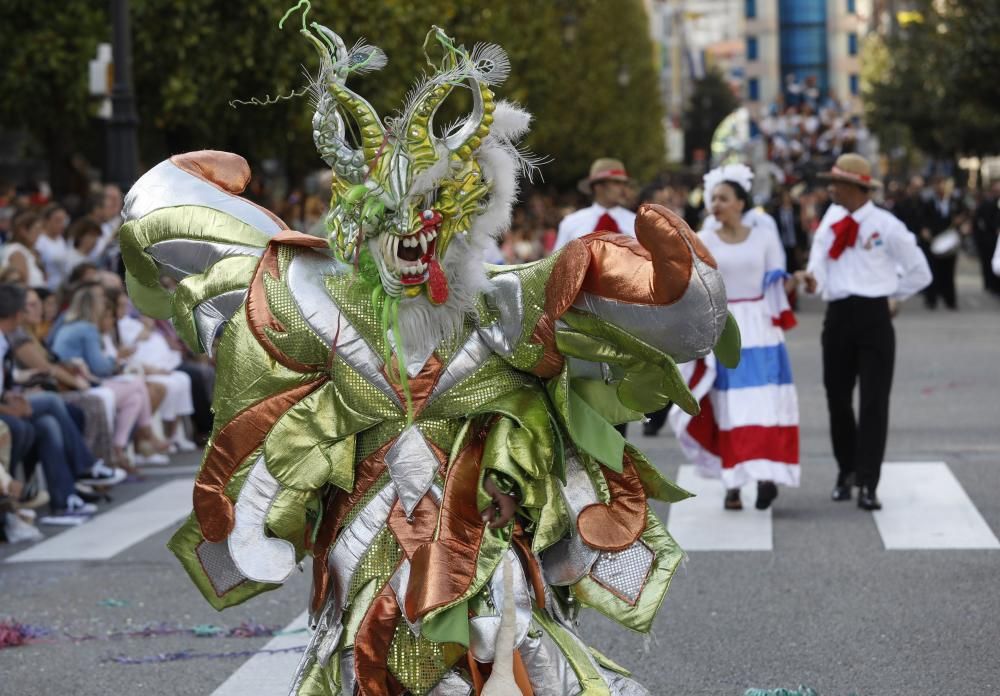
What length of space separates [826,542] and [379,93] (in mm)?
13293

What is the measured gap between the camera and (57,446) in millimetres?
9812

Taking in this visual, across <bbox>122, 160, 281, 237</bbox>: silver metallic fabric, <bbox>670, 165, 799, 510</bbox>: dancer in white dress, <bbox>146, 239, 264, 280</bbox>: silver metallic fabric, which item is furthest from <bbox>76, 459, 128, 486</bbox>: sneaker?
<bbox>146, 239, 264, 280</bbox>: silver metallic fabric

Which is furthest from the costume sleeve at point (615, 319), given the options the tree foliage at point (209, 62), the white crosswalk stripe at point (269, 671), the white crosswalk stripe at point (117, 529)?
the tree foliage at point (209, 62)

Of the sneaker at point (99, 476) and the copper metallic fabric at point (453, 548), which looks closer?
the copper metallic fabric at point (453, 548)

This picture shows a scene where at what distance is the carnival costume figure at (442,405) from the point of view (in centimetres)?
438

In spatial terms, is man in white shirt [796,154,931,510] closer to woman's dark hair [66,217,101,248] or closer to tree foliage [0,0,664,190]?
woman's dark hair [66,217,101,248]

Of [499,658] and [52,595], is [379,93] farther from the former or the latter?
[499,658]

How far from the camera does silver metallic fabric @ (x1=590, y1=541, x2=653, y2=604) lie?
4.74 meters

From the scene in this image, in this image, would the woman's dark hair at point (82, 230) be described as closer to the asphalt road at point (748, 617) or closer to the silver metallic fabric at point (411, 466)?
the asphalt road at point (748, 617)

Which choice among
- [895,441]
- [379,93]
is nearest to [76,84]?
[379,93]

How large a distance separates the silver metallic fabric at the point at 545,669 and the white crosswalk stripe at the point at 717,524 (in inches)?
141

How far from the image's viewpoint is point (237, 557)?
471 cm

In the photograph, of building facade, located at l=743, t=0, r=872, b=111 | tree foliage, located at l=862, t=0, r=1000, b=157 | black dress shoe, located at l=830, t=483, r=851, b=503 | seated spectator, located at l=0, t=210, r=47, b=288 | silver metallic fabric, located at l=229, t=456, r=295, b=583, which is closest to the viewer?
silver metallic fabric, located at l=229, t=456, r=295, b=583

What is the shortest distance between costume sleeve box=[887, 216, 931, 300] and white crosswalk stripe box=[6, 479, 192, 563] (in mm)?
4154
